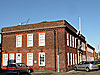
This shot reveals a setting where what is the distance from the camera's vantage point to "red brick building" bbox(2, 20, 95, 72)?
91.8 ft

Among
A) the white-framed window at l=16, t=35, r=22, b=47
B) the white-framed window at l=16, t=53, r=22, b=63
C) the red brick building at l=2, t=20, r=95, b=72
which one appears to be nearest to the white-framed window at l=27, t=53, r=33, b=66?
the red brick building at l=2, t=20, r=95, b=72

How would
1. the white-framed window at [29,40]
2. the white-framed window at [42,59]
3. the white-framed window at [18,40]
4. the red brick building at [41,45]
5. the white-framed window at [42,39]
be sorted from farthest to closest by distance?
the white-framed window at [18,40] < the white-framed window at [29,40] < the white-framed window at [42,39] < the white-framed window at [42,59] < the red brick building at [41,45]

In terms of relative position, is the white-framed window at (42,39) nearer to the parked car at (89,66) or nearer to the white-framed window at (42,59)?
the white-framed window at (42,59)

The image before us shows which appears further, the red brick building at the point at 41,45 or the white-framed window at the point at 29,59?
the white-framed window at the point at 29,59

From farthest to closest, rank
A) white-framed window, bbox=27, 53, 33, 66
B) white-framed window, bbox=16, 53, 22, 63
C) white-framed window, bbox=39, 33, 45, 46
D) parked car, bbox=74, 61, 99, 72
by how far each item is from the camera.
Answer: white-framed window, bbox=16, 53, 22, 63, white-framed window, bbox=27, 53, 33, 66, white-framed window, bbox=39, 33, 45, 46, parked car, bbox=74, 61, 99, 72

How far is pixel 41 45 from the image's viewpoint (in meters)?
29.3

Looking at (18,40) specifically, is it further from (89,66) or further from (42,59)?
(89,66)

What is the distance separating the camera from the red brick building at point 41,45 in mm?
27969

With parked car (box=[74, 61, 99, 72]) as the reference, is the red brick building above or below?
above

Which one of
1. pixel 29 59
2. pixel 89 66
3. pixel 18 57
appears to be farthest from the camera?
pixel 18 57

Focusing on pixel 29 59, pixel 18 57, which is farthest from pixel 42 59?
pixel 18 57

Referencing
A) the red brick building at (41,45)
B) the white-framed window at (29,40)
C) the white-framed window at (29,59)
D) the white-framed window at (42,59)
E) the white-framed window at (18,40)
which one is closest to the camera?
the red brick building at (41,45)

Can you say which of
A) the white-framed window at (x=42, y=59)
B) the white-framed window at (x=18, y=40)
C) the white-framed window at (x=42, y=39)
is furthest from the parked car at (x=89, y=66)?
the white-framed window at (x=18, y=40)

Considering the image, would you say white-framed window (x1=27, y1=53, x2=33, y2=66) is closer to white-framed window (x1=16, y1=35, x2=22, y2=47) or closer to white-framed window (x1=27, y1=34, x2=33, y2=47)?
white-framed window (x1=27, y1=34, x2=33, y2=47)
